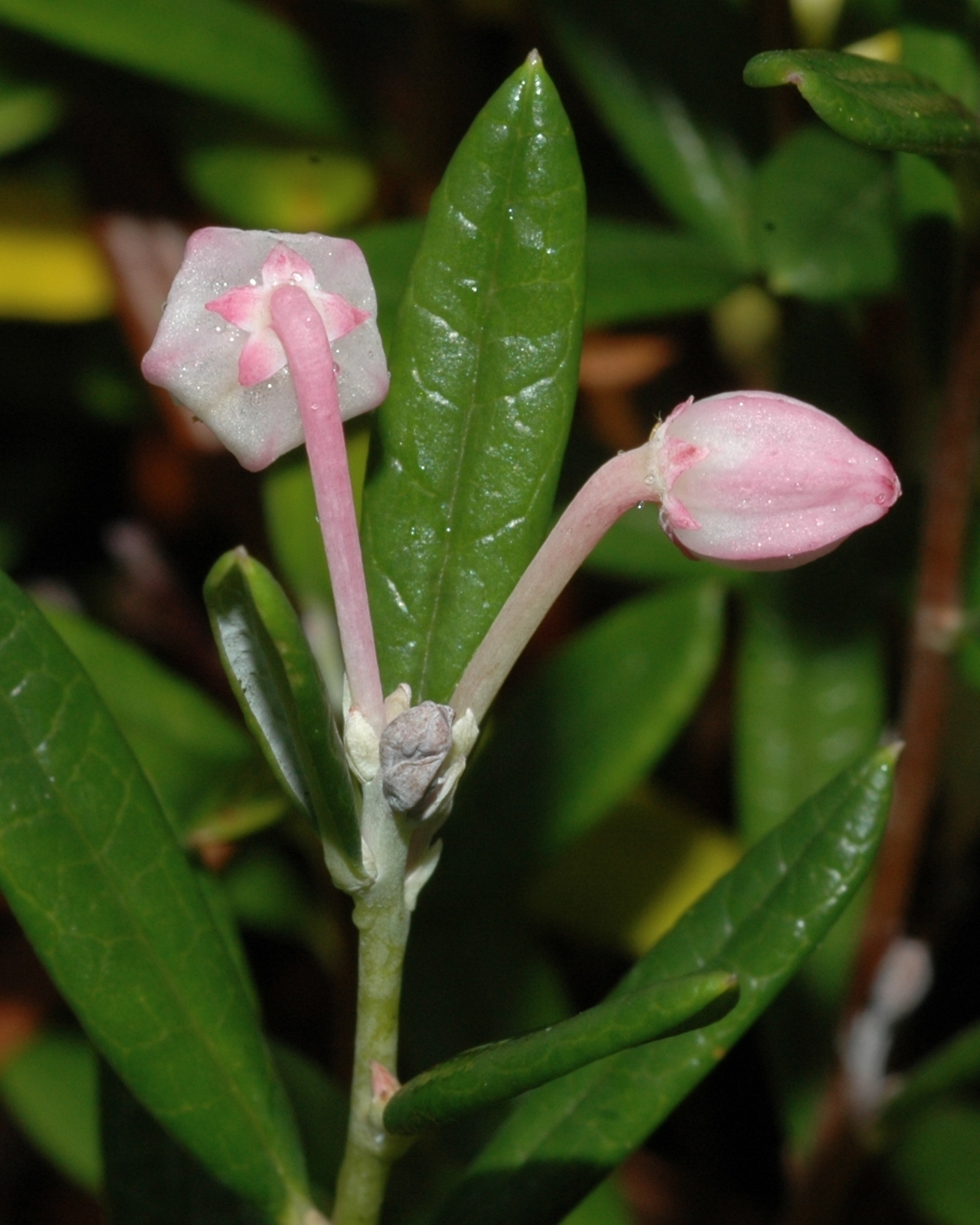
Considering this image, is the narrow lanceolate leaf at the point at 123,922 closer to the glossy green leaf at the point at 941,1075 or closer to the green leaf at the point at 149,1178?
the green leaf at the point at 149,1178

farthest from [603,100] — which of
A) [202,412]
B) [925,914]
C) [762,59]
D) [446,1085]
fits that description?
[446,1085]

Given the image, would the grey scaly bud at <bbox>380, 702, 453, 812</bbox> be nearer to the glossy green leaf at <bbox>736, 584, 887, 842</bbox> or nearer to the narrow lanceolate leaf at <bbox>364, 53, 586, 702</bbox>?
the narrow lanceolate leaf at <bbox>364, 53, 586, 702</bbox>

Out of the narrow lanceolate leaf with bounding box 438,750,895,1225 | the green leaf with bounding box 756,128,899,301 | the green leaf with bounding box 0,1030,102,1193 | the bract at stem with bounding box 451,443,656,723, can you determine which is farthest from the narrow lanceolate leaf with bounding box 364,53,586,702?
the green leaf with bounding box 0,1030,102,1193

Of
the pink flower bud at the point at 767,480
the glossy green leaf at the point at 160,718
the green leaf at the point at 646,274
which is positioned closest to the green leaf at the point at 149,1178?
the glossy green leaf at the point at 160,718

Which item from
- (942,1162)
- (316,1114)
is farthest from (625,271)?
(942,1162)

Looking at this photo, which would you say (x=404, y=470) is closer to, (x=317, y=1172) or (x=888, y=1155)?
(x=317, y=1172)

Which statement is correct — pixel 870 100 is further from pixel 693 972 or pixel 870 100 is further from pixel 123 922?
pixel 123 922

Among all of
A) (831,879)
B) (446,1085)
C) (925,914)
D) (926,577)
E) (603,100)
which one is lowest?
(925,914)

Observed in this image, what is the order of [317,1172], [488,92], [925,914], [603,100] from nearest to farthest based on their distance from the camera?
[317,1172] → [603,100] → [925,914] → [488,92]
